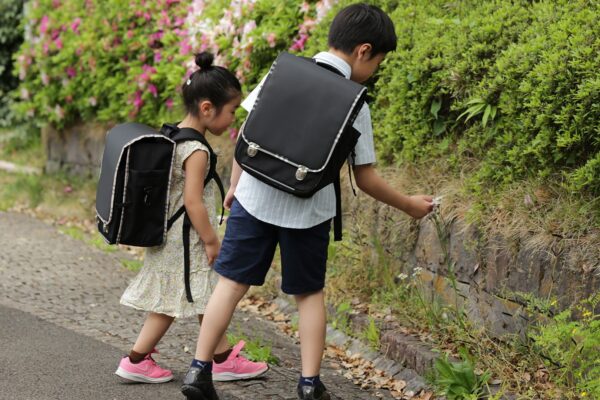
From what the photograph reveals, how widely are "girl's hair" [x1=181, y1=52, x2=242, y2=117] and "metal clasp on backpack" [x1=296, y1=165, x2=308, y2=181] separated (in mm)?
857

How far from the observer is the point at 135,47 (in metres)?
9.66

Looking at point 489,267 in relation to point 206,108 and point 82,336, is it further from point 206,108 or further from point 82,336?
point 82,336

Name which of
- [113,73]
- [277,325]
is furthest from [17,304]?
[113,73]

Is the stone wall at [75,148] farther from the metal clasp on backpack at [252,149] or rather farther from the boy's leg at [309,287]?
the metal clasp on backpack at [252,149]

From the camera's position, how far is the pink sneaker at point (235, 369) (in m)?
4.61

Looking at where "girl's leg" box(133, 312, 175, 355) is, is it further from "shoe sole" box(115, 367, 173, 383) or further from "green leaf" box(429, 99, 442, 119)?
"green leaf" box(429, 99, 442, 119)

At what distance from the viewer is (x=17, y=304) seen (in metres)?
6.14

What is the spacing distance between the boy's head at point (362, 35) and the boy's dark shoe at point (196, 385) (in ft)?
4.77

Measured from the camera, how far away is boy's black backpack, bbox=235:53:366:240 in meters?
3.72

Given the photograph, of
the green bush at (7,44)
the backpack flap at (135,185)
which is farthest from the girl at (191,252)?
the green bush at (7,44)

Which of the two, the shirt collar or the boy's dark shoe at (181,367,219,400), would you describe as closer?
the shirt collar

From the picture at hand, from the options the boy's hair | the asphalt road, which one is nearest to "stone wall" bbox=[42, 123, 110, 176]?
the asphalt road

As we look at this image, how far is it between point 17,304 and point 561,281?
356cm

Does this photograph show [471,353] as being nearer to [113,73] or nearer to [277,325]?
[277,325]
